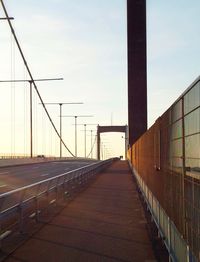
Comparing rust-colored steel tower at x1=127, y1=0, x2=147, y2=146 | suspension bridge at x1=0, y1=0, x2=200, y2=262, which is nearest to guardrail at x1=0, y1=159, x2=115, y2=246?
suspension bridge at x1=0, y1=0, x2=200, y2=262

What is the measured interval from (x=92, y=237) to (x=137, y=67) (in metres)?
49.2

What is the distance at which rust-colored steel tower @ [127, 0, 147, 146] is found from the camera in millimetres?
58812

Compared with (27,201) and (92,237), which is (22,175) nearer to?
(27,201)

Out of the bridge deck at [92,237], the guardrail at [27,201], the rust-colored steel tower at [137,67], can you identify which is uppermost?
the rust-colored steel tower at [137,67]

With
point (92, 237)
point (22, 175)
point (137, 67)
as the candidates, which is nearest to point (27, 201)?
point (92, 237)

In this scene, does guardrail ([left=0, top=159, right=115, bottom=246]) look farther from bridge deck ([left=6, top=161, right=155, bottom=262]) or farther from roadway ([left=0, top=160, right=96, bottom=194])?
roadway ([left=0, top=160, right=96, bottom=194])

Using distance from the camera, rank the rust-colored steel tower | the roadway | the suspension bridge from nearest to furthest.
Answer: the suspension bridge
the roadway
the rust-colored steel tower

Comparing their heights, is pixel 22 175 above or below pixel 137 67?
below

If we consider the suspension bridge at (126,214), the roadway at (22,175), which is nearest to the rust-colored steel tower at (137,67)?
the roadway at (22,175)

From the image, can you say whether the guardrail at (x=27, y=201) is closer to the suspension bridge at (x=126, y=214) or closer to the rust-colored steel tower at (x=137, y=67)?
the suspension bridge at (x=126, y=214)

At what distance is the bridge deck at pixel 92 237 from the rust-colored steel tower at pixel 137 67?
42.0m

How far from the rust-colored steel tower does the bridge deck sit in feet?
138

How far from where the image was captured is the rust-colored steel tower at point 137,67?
58812 mm

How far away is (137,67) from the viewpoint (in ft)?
197
